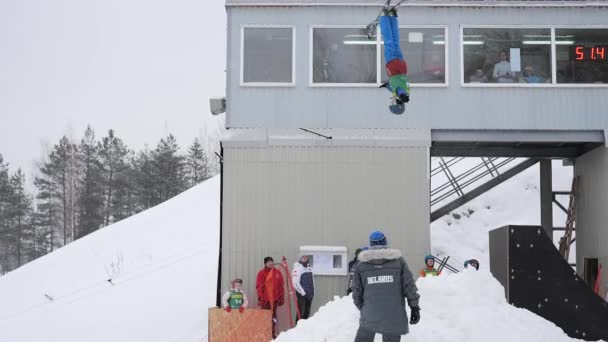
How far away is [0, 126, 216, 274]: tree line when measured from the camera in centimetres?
6619

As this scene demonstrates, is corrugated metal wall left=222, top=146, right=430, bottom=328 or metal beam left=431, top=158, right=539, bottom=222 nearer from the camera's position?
corrugated metal wall left=222, top=146, right=430, bottom=328

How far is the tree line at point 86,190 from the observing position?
6619cm

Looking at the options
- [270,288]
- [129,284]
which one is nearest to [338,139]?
[270,288]

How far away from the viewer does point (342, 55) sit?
60.8 ft

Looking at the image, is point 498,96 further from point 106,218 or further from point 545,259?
point 106,218

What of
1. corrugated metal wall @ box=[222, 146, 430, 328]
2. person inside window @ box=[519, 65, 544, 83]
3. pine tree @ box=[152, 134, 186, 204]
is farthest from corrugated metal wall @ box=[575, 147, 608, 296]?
pine tree @ box=[152, 134, 186, 204]

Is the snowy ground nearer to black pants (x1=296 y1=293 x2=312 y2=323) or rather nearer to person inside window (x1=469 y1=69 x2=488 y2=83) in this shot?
black pants (x1=296 y1=293 x2=312 y2=323)

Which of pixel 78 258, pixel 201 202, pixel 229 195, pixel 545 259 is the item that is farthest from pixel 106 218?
pixel 545 259

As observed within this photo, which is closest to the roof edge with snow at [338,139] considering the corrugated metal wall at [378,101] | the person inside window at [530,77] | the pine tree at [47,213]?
the corrugated metal wall at [378,101]

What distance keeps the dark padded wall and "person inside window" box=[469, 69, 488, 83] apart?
22.2 ft

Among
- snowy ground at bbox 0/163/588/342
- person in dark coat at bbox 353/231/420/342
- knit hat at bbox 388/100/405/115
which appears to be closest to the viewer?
person in dark coat at bbox 353/231/420/342

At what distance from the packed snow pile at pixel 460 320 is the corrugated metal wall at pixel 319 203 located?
5594 millimetres

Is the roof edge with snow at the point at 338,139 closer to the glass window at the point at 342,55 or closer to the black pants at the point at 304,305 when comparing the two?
the glass window at the point at 342,55

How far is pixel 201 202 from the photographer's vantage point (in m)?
43.1
